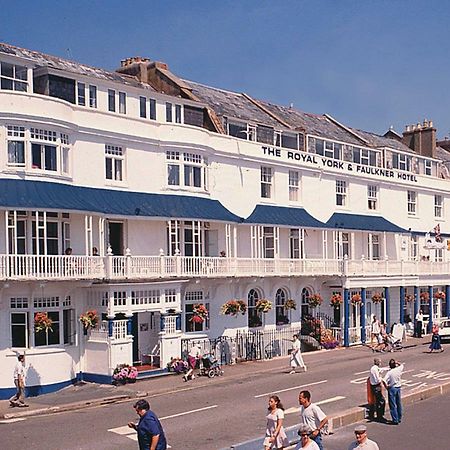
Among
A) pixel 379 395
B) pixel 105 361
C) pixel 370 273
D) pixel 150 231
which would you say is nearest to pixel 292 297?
pixel 370 273

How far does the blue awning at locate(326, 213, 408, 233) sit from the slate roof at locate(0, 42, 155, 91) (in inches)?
464

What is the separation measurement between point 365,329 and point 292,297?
16.9 feet

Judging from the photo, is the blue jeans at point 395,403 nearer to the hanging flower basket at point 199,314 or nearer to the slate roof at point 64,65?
the hanging flower basket at point 199,314

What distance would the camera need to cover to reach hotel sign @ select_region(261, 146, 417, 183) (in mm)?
37219

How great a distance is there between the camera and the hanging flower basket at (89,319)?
1017 inches

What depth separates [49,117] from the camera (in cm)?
2600

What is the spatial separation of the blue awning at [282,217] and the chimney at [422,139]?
17136 mm

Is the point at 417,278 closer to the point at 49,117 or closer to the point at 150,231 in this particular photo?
the point at 150,231

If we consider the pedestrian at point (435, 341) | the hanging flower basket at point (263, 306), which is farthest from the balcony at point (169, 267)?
the pedestrian at point (435, 341)

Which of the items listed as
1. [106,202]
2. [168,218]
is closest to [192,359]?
[168,218]

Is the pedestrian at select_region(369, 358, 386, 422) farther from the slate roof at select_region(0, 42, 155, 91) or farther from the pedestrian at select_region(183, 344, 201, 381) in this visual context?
the slate roof at select_region(0, 42, 155, 91)

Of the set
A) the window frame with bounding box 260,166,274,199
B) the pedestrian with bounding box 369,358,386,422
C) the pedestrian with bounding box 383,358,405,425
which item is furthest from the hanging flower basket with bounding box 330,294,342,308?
the pedestrian with bounding box 383,358,405,425

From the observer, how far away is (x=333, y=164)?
4094cm

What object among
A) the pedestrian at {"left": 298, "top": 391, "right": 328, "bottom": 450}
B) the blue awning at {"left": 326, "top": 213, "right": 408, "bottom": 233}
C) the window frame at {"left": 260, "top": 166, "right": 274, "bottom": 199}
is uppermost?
the window frame at {"left": 260, "top": 166, "right": 274, "bottom": 199}
